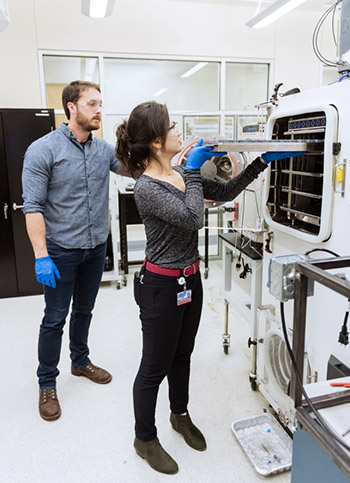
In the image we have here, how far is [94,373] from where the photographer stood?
2326 millimetres

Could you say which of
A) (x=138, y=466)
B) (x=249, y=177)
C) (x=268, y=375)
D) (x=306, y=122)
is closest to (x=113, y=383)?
(x=138, y=466)

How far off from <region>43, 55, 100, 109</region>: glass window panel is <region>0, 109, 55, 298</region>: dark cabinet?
2.90ft

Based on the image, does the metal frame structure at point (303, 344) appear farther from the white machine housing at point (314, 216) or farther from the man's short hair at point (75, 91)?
the man's short hair at point (75, 91)

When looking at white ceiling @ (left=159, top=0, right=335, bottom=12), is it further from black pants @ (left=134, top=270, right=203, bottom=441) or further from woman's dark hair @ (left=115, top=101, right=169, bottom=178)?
black pants @ (left=134, top=270, right=203, bottom=441)

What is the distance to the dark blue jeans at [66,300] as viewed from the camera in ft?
6.50

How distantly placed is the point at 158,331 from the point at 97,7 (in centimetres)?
254

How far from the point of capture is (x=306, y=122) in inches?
62.7

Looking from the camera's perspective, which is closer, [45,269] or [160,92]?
[45,269]

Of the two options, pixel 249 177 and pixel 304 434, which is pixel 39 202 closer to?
pixel 249 177

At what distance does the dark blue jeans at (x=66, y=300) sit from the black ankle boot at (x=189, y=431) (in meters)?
0.72

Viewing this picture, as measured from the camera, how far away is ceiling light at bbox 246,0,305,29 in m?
3.16

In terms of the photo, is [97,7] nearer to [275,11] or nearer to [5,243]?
[275,11]

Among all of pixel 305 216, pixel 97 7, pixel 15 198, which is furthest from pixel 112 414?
pixel 97 7

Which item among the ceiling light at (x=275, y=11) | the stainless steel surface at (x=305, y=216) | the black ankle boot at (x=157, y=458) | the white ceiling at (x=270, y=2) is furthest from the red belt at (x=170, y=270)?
Result: the white ceiling at (x=270, y=2)
